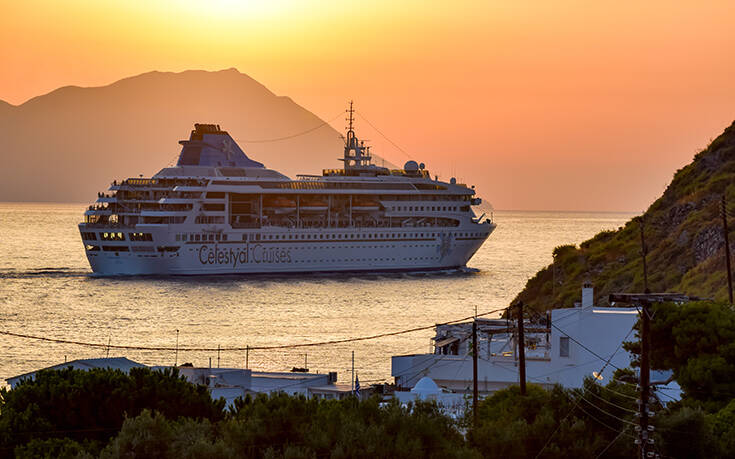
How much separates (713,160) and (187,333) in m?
18.3

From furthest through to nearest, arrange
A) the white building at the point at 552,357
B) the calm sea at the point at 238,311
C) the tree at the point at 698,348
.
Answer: the calm sea at the point at 238,311 → the white building at the point at 552,357 → the tree at the point at 698,348

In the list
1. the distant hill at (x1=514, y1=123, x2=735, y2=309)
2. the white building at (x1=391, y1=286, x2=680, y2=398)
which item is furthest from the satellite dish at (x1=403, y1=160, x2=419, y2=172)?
the white building at (x1=391, y1=286, x2=680, y2=398)

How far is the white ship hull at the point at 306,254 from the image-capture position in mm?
66062

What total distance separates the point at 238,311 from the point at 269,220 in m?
24.9

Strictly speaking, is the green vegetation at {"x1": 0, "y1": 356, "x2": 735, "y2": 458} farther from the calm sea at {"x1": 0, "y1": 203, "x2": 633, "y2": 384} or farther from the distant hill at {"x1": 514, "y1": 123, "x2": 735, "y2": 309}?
the calm sea at {"x1": 0, "y1": 203, "x2": 633, "y2": 384}

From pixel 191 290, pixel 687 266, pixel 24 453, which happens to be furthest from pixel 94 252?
pixel 24 453

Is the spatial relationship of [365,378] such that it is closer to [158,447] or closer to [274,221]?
[158,447]

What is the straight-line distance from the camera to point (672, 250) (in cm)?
3188

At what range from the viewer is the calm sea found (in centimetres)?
3494

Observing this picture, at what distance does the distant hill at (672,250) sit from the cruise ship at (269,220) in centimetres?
3136

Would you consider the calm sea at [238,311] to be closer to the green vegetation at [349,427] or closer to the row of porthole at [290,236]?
the row of porthole at [290,236]

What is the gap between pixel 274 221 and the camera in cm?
7562

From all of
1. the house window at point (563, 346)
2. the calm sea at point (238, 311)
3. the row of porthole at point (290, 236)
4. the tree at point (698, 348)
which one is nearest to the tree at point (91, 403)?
the tree at point (698, 348)

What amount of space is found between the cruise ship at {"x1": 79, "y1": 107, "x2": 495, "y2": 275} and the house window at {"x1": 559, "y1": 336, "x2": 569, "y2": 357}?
45647 mm
